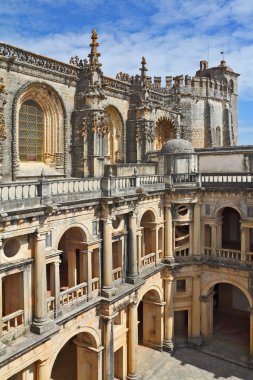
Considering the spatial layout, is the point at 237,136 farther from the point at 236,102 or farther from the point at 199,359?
the point at 199,359

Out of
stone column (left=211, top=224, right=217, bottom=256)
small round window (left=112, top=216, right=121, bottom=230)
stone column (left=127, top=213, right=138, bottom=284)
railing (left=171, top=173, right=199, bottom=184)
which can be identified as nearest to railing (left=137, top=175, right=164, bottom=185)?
railing (left=171, top=173, right=199, bottom=184)

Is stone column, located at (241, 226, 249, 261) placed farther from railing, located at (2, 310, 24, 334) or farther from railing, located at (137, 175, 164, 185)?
railing, located at (2, 310, 24, 334)

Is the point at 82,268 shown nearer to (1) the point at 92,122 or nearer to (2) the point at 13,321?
(2) the point at 13,321

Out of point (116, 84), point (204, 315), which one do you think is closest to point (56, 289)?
point (204, 315)

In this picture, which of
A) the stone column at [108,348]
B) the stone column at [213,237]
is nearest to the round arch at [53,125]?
the stone column at [108,348]

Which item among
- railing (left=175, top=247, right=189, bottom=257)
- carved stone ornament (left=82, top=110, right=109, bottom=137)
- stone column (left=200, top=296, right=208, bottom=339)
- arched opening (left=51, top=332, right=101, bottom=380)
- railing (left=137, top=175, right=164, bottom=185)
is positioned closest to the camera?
arched opening (left=51, top=332, right=101, bottom=380)

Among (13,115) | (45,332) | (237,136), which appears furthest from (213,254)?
(237,136)

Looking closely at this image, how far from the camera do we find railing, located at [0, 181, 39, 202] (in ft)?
43.9

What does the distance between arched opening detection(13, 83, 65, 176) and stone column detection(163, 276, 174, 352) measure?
1097cm

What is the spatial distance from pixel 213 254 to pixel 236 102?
26.1m

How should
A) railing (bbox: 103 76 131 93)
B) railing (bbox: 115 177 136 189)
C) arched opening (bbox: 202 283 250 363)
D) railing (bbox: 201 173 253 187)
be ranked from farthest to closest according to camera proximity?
railing (bbox: 103 76 131 93) → arched opening (bbox: 202 283 250 363) → railing (bbox: 201 173 253 187) → railing (bbox: 115 177 136 189)

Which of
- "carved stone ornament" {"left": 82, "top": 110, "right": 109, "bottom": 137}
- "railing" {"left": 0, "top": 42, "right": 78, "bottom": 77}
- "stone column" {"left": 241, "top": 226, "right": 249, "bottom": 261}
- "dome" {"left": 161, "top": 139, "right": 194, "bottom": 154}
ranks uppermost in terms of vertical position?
"railing" {"left": 0, "top": 42, "right": 78, "bottom": 77}

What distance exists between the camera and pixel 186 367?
910 inches

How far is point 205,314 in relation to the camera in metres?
26.0
